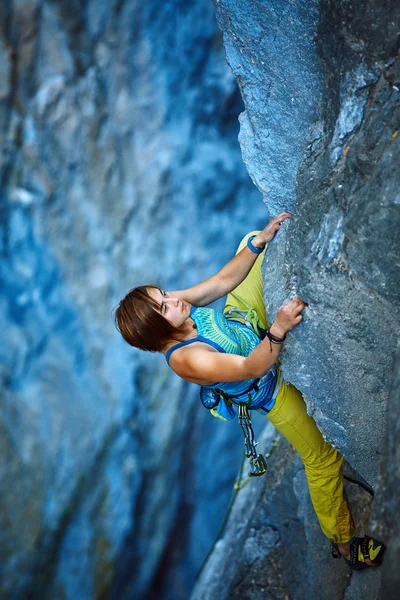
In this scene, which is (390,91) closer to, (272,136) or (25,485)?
(272,136)

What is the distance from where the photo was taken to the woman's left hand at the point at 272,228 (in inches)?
56.7

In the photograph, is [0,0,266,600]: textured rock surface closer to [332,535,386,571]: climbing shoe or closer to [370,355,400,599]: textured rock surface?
[332,535,386,571]: climbing shoe

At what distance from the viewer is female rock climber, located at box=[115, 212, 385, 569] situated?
129 centimetres

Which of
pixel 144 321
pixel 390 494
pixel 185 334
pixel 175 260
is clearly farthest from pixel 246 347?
pixel 175 260

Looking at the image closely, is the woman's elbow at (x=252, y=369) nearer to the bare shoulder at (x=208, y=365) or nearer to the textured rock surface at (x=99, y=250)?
the bare shoulder at (x=208, y=365)

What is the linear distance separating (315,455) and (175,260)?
2.20 meters

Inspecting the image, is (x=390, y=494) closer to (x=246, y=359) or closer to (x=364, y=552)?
(x=246, y=359)

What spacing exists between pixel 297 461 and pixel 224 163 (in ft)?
7.03

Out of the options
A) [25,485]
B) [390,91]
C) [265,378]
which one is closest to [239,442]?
[25,485]

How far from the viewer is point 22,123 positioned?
9.30 ft

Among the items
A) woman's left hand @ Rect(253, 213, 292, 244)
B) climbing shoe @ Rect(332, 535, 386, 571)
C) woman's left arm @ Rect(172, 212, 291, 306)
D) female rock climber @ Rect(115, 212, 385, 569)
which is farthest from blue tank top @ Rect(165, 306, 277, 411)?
climbing shoe @ Rect(332, 535, 386, 571)

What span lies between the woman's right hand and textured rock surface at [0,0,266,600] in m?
1.96

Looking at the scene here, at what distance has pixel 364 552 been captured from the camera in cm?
158

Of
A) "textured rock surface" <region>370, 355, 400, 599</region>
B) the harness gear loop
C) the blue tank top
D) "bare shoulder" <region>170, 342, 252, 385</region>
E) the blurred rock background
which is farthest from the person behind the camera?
the harness gear loop
